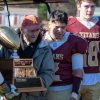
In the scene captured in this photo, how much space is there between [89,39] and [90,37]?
0.10 feet

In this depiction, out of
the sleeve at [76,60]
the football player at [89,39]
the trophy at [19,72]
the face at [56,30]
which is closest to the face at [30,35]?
the trophy at [19,72]

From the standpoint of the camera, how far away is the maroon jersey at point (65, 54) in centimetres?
557

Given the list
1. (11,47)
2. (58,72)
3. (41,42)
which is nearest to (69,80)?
(58,72)

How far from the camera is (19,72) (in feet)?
16.3

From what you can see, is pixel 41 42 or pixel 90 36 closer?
pixel 41 42

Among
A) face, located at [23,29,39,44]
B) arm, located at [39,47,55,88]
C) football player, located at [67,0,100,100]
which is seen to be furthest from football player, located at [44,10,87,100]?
football player, located at [67,0,100,100]

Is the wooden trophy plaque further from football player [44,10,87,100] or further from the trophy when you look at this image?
football player [44,10,87,100]

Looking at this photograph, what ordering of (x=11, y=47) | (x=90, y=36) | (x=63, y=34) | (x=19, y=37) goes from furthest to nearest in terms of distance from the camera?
(x=90, y=36) → (x=63, y=34) → (x=19, y=37) → (x=11, y=47)

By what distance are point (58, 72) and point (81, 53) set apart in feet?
0.97

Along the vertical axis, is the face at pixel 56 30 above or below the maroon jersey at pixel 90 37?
above

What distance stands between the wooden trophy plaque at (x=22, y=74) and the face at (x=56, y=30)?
624mm

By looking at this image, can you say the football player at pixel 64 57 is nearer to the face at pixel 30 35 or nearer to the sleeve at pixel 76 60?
the sleeve at pixel 76 60

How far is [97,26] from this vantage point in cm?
628

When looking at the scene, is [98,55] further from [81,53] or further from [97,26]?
[81,53]
